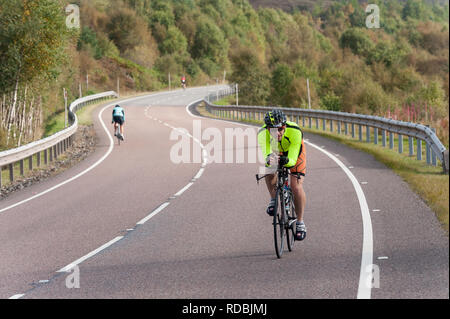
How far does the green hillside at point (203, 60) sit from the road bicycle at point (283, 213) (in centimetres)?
1298

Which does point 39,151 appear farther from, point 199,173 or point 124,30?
point 124,30

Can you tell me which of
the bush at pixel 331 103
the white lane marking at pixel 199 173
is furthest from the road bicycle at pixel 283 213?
the bush at pixel 331 103

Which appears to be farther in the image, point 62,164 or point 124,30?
point 124,30

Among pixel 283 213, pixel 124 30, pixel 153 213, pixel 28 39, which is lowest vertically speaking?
pixel 153 213

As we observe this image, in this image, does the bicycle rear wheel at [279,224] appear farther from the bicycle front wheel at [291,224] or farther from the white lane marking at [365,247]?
the white lane marking at [365,247]

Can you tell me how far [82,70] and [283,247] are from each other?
82530 millimetres

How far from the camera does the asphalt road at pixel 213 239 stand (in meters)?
7.14

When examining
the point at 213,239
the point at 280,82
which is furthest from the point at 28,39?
the point at 280,82

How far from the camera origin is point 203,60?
126188mm

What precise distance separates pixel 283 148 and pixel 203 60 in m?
119

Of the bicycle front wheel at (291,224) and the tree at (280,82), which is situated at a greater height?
the bicycle front wheel at (291,224)

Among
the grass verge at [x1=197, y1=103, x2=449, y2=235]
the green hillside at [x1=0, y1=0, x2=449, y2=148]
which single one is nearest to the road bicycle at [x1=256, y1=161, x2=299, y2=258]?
the grass verge at [x1=197, y1=103, x2=449, y2=235]

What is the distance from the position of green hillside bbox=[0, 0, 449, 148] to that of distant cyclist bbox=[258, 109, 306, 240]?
1295 cm
